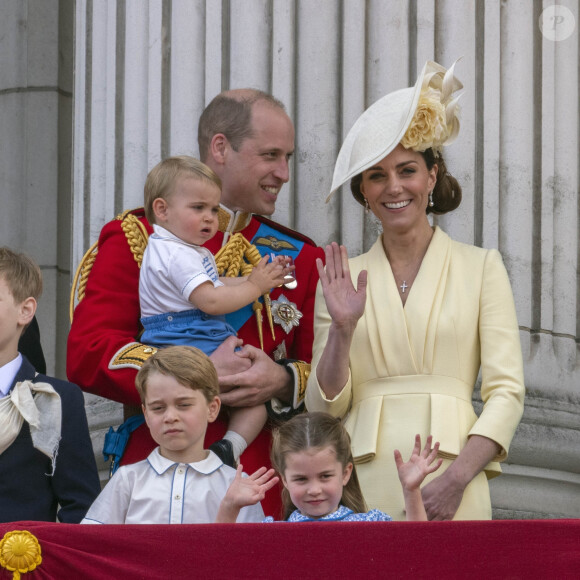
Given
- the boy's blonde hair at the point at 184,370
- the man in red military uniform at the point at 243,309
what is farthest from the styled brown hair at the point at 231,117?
the boy's blonde hair at the point at 184,370

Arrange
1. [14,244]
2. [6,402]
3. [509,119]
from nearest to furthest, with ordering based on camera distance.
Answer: [6,402] < [509,119] < [14,244]

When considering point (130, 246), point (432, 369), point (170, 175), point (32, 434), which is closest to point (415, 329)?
point (432, 369)

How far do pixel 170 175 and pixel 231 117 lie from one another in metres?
0.60

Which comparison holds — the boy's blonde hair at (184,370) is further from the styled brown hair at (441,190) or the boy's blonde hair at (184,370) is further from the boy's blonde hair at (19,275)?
the styled brown hair at (441,190)

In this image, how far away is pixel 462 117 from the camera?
18.3ft

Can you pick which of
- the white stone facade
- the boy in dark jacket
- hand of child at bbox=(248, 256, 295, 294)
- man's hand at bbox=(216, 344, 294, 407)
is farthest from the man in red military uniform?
the white stone facade

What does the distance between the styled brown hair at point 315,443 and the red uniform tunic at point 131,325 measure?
526mm

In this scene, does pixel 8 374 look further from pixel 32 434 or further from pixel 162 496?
pixel 162 496

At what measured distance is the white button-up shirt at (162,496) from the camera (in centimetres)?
398

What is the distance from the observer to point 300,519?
154 inches

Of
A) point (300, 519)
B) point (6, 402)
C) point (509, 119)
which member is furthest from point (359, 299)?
point (509, 119)

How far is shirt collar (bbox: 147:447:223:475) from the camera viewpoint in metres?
4.04

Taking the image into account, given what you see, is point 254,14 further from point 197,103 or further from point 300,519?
point 300,519

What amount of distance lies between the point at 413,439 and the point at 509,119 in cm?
174
